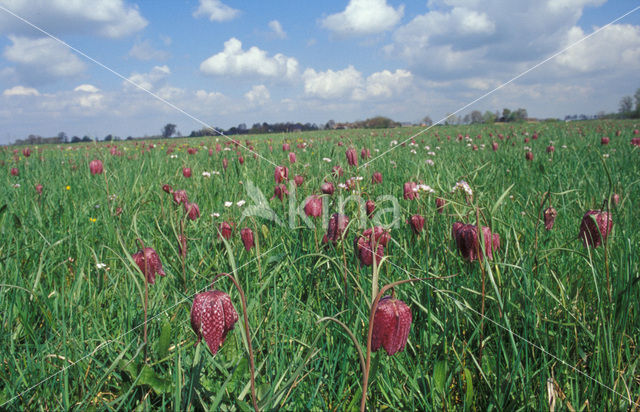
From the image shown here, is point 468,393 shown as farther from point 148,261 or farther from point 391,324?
point 148,261

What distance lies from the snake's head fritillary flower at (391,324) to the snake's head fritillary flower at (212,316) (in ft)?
1.08

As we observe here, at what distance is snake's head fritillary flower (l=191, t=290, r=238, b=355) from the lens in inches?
35.8

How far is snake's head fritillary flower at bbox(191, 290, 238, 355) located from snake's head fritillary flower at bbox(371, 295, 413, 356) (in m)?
0.33

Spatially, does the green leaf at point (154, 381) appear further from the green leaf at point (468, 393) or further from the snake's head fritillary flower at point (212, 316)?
the green leaf at point (468, 393)

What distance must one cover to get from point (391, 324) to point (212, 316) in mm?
409

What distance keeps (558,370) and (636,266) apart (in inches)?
30.4

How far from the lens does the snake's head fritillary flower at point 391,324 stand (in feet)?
2.97

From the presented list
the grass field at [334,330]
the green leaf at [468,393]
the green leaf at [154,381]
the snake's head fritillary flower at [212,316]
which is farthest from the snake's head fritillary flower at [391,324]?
the green leaf at [154,381]

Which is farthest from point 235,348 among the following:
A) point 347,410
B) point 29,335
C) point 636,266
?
point 636,266

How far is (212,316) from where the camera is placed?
36.1 inches

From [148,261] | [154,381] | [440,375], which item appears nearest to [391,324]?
[440,375]

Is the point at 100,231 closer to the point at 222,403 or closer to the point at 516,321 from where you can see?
the point at 222,403

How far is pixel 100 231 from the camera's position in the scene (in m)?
2.29

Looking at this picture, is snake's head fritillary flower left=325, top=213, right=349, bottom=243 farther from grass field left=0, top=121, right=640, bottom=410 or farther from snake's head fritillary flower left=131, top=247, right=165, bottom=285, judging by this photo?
snake's head fritillary flower left=131, top=247, right=165, bottom=285
